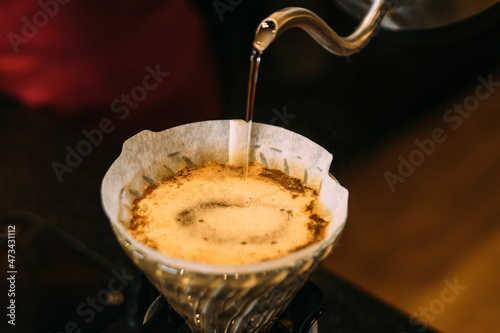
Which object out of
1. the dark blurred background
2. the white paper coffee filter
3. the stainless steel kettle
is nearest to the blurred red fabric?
the dark blurred background

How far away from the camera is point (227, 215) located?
0.74m

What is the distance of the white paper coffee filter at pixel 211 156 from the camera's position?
2.40ft

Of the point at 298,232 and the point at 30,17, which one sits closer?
the point at 298,232

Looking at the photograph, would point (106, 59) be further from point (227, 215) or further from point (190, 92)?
point (227, 215)

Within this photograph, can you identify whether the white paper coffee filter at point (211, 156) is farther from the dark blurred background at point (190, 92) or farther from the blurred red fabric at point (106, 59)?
the blurred red fabric at point (106, 59)

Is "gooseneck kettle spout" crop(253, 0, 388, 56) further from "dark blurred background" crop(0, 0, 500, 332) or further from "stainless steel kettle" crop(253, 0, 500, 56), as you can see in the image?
"dark blurred background" crop(0, 0, 500, 332)

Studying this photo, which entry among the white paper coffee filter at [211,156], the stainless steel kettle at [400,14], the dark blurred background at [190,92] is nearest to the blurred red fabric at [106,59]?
the dark blurred background at [190,92]

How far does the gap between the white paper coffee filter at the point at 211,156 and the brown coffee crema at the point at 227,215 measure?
2cm

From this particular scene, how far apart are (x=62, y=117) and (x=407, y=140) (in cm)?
95

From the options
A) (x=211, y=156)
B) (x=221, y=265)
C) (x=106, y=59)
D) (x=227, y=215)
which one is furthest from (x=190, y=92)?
(x=221, y=265)

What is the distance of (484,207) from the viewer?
4.09ft

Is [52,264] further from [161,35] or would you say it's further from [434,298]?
[434,298]

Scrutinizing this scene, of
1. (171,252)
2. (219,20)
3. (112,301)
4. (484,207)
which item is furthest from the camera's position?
(219,20)

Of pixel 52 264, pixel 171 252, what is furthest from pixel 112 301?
pixel 171 252
